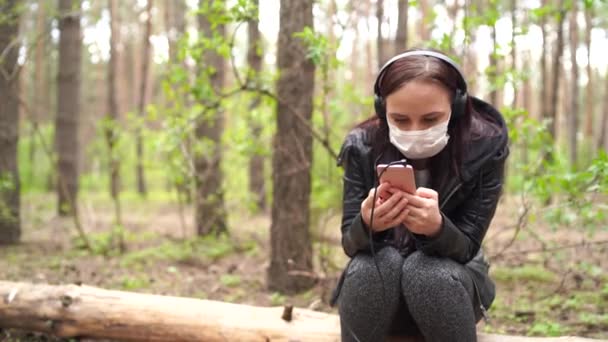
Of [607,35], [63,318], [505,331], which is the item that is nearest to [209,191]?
[63,318]

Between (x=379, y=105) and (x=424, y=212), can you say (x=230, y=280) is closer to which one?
(x=379, y=105)

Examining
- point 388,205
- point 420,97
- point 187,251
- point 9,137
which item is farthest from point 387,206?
point 9,137

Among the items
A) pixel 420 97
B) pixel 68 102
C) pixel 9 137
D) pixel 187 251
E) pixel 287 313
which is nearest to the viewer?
pixel 420 97

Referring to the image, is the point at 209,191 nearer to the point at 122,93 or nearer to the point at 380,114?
the point at 380,114

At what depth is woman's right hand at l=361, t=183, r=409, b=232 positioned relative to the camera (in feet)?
6.93

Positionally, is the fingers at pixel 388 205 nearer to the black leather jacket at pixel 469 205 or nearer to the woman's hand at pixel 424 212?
the woman's hand at pixel 424 212

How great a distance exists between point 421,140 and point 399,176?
25 cm

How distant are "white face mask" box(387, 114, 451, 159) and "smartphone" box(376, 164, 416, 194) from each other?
0.22 m

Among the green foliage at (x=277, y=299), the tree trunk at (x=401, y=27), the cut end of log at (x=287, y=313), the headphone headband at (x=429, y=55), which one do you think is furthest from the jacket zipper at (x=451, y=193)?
the tree trunk at (x=401, y=27)

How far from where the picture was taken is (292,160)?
4133 mm

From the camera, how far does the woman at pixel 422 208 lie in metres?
2.14

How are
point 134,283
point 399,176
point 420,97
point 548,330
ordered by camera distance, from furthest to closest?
point 134,283
point 548,330
point 420,97
point 399,176

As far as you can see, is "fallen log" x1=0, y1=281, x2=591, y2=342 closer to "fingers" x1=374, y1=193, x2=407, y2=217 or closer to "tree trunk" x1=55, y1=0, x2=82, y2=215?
"fingers" x1=374, y1=193, x2=407, y2=217

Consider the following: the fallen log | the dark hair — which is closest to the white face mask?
the dark hair
